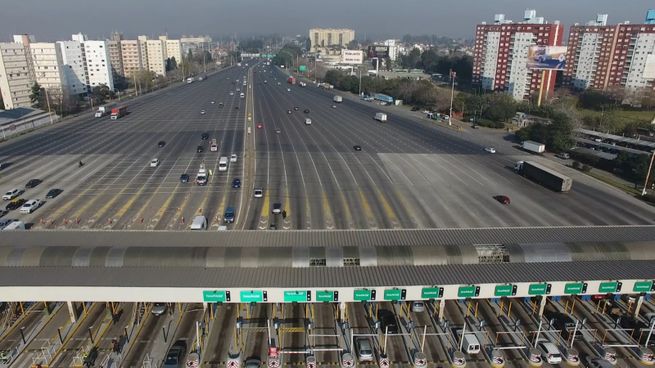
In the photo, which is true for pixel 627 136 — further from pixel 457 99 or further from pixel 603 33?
pixel 603 33

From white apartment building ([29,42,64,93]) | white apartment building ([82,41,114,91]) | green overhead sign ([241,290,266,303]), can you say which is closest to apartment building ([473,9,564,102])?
green overhead sign ([241,290,266,303])

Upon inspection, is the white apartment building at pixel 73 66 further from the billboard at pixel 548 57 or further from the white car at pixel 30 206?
the billboard at pixel 548 57

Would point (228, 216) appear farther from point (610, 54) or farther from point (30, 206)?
point (610, 54)

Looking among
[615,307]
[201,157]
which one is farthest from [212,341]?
[201,157]

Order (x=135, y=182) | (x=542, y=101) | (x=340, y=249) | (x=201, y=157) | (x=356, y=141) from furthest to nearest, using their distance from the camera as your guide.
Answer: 1. (x=542, y=101)
2. (x=356, y=141)
3. (x=201, y=157)
4. (x=135, y=182)
5. (x=340, y=249)

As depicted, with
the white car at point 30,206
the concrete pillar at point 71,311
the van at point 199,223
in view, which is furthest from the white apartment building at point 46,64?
the concrete pillar at point 71,311
